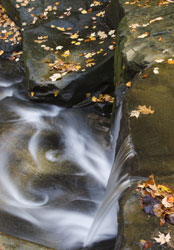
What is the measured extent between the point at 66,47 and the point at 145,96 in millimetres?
3482

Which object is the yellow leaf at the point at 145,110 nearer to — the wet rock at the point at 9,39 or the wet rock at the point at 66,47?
the wet rock at the point at 66,47

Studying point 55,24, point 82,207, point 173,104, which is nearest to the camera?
point 173,104

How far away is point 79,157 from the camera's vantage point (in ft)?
17.1

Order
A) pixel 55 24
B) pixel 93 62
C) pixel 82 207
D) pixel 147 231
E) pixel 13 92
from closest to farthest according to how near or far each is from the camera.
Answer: pixel 147 231 → pixel 82 207 → pixel 93 62 → pixel 13 92 → pixel 55 24

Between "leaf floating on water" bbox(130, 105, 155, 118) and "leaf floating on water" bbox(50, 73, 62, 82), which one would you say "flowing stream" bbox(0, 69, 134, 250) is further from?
"leaf floating on water" bbox(50, 73, 62, 82)

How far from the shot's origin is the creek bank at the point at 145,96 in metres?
2.69

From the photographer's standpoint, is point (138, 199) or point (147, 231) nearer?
point (147, 231)

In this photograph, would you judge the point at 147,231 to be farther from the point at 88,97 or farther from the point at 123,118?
the point at 88,97

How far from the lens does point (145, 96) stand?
12.7ft

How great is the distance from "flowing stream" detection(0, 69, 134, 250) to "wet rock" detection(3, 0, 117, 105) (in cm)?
56

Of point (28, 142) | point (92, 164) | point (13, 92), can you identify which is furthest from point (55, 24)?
point (92, 164)

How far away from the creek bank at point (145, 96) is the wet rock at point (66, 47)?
78cm

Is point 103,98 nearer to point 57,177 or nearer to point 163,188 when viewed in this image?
point 57,177

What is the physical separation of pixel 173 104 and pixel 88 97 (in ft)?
9.24
